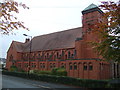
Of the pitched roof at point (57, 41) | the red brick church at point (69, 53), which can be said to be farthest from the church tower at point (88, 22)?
the pitched roof at point (57, 41)

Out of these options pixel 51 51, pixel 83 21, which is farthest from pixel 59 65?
pixel 83 21

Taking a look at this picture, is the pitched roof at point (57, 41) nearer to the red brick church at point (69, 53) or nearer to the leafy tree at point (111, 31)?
→ the red brick church at point (69, 53)

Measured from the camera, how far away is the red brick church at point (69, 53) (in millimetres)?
28953

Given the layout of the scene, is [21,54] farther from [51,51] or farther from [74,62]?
[74,62]

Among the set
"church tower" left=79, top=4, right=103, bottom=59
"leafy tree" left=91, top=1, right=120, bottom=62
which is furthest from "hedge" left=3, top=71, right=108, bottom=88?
"church tower" left=79, top=4, right=103, bottom=59

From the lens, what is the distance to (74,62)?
3133 centimetres

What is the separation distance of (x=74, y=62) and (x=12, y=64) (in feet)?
116

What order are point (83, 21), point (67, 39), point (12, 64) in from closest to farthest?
point (83, 21) → point (67, 39) → point (12, 64)

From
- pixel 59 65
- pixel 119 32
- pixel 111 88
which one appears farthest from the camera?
pixel 59 65

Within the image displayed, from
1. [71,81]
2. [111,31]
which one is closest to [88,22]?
[71,81]

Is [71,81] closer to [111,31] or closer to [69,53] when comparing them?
[111,31]

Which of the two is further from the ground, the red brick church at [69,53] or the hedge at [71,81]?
the red brick church at [69,53]

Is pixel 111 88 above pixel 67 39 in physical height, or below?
below

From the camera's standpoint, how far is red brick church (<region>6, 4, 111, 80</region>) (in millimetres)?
28953
